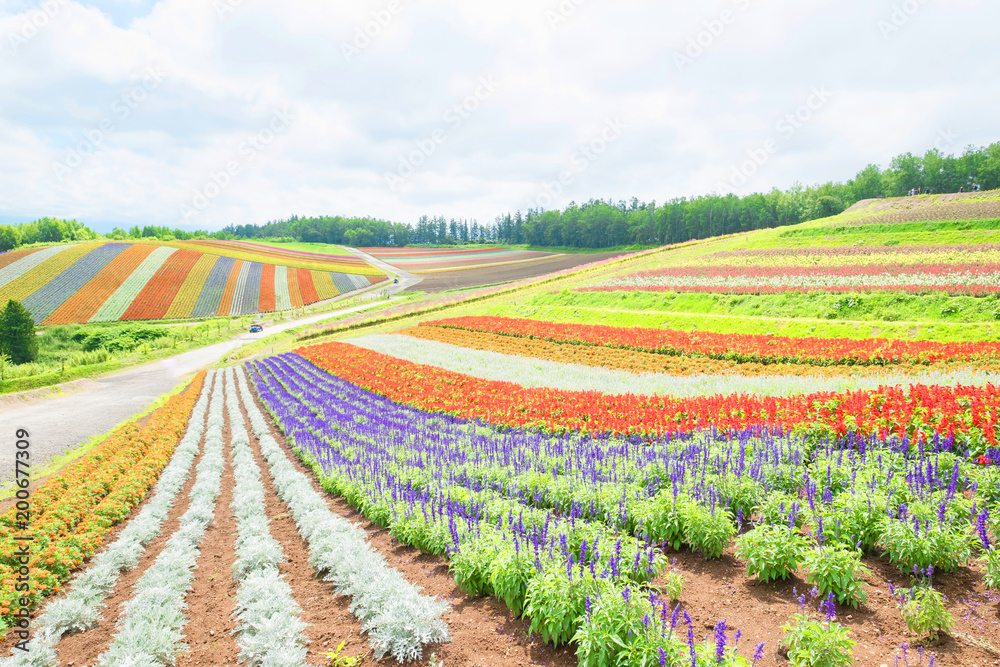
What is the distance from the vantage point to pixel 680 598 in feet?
16.4

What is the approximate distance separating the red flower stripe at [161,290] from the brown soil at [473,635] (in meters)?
65.8

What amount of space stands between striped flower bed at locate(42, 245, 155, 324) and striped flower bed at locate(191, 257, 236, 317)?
33.5 ft

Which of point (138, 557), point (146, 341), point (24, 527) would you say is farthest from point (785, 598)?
point (146, 341)

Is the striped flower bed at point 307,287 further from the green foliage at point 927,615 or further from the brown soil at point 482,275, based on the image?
the green foliage at point 927,615

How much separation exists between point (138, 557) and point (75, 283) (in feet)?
250

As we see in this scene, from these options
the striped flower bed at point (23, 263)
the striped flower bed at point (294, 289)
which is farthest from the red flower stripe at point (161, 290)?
the striped flower bed at point (23, 263)

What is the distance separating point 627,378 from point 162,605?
632 inches

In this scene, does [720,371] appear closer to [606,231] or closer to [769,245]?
[769,245]

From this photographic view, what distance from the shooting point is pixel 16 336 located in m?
41.4

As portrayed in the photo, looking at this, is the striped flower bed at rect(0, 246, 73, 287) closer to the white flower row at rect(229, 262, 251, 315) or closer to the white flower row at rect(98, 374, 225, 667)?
the white flower row at rect(229, 262, 251, 315)

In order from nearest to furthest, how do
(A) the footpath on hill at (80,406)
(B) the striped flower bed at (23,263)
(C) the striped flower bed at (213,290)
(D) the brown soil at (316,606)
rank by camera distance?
(D) the brown soil at (316,606)
(A) the footpath on hill at (80,406)
(C) the striped flower bed at (213,290)
(B) the striped flower bed at (23,263)

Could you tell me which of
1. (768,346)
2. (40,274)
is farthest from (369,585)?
(40,274)

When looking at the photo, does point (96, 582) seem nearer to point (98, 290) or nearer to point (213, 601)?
point (213, 601)

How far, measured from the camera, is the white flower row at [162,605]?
5109 millimetres
